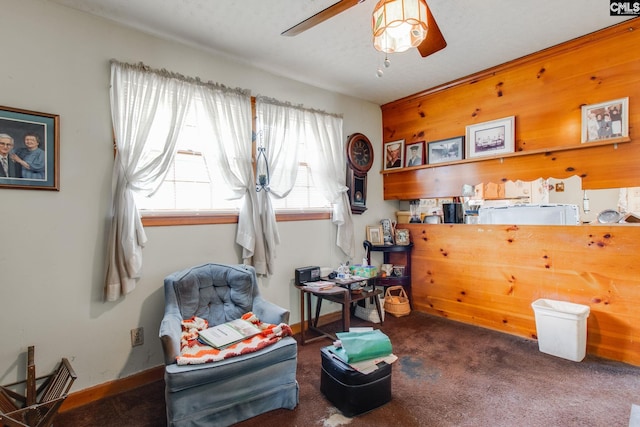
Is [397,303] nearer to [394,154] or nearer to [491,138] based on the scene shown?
[394,154]

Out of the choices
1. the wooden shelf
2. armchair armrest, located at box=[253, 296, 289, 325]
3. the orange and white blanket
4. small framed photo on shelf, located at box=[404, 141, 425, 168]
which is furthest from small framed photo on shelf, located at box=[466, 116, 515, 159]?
the orange and white blanket

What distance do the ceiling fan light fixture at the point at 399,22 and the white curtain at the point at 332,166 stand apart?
1829 mm

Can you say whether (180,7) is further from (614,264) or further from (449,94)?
(614,264)

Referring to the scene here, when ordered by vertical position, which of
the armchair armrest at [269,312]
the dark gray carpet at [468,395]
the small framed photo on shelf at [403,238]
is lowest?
the dark gray carpet at [468,395]

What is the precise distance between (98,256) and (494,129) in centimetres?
365

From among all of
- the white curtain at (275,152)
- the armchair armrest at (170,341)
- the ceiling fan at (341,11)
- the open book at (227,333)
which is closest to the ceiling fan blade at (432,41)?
the ceiling fan at (341,11)

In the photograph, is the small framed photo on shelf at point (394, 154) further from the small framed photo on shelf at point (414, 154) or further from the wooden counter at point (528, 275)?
the wooden counter at point (528, 275)

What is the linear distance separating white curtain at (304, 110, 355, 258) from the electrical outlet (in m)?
2.07

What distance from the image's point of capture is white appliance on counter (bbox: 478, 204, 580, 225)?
2805 mm

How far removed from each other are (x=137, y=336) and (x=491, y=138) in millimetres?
3640

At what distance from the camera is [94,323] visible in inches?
87.1

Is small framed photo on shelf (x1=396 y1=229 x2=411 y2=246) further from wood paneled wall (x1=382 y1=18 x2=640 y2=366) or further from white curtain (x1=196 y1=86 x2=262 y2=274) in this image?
white curtain (x1=196 y1=86 x2=262 y2=274)

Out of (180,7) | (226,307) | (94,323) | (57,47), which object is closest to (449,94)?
(180,7)

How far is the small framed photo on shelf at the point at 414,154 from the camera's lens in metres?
3.86
